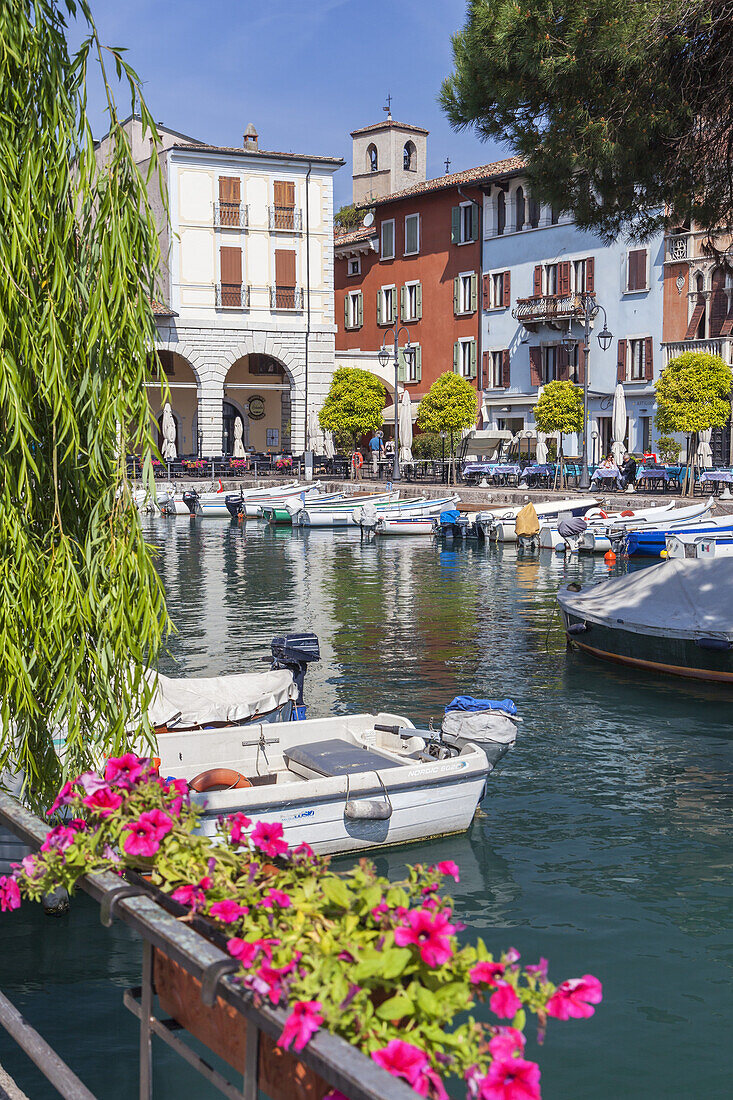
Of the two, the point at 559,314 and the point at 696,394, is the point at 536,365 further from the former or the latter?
the point at 696,394

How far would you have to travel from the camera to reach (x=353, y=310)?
65.1 meters

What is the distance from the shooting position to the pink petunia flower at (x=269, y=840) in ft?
10.9

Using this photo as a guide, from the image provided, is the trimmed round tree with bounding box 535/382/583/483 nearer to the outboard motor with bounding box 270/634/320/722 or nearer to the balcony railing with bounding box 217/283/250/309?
the balcony railing with bounding box 217/283/250/309

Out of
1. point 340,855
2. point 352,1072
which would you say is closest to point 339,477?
point 340,855

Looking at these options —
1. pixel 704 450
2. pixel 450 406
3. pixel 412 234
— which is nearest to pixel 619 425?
pixel 704 450

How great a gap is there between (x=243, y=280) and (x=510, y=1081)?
182 feet

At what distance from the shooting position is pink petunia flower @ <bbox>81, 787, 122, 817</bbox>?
12.1 feet

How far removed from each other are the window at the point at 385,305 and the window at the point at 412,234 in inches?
91.9

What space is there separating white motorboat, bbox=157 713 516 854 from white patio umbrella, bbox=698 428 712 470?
33199mm

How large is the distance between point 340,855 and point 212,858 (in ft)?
20.3

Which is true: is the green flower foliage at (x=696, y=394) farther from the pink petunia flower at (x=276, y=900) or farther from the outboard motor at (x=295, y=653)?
the pink petunia flower at (x=276, y=900)

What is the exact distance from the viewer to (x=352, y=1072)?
2.13 metres

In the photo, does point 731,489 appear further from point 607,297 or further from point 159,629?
point 159,629

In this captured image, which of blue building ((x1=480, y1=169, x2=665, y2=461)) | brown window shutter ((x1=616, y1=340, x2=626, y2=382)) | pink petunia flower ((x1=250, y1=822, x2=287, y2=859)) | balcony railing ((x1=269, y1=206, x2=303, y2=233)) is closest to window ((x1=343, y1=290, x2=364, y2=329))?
balcony railing ((x1=269, y1=206, x2=303, y2=233))
